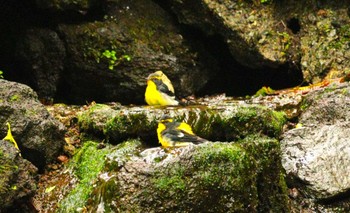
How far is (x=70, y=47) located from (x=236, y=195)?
611 cm

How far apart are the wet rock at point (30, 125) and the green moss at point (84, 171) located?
0.38m

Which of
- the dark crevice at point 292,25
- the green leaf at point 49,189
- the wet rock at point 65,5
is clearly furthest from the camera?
the dark crevice at point 292,25

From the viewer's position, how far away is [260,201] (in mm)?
6402

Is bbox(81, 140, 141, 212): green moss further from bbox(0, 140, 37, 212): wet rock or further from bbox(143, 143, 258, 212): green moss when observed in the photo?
bbox(0, 140, 37, 212): wet rock

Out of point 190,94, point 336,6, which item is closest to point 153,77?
point 190,94

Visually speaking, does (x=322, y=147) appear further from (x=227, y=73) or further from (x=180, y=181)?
(x=227, y=73)

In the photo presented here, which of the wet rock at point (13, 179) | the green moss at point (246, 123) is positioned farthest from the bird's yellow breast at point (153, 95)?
the wet rock at point (13, 179)

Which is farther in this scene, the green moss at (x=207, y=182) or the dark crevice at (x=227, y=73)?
the dark crevice at (x=227, y=73)

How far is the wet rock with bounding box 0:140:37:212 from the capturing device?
626 cm

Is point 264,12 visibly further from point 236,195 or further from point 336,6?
point 236,195

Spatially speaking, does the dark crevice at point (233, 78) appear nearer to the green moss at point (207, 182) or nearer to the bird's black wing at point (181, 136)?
the bird's black wing at point (181, 136)

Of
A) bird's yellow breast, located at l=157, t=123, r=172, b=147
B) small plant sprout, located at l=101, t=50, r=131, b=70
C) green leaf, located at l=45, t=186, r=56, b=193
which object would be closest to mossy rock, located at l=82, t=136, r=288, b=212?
bird's yellow breast, located at l=157, t=123, r=172, b=147

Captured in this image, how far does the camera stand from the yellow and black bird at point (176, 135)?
20.8ft

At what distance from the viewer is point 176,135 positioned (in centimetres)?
641
